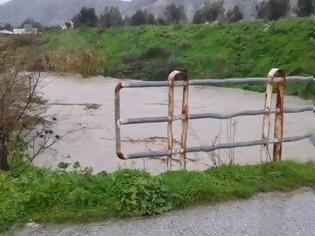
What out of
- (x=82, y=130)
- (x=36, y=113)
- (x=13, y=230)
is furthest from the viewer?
(x=82, y=130)

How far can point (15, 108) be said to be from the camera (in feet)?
26.6

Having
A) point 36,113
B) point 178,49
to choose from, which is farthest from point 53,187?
point 178,49

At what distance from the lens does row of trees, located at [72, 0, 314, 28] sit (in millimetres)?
31062

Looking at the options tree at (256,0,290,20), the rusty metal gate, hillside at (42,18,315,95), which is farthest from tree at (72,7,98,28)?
the rusty metal gate

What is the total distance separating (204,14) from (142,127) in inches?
1163

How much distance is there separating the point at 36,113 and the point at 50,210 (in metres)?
6.42

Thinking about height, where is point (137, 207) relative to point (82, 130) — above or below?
above

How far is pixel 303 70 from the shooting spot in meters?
19.6

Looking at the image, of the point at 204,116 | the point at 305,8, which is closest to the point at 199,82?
the point at 204,116

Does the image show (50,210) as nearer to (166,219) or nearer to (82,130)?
(166,219)

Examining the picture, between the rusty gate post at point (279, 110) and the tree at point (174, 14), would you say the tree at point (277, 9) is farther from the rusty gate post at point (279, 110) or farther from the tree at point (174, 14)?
the rusty gate post at point (279, 110)

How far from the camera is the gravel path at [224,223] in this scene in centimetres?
438

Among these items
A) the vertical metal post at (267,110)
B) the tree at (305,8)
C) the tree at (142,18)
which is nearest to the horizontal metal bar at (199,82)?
the vertical metal post at (267,110)

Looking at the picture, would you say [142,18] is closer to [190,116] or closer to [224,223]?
[190,116]
